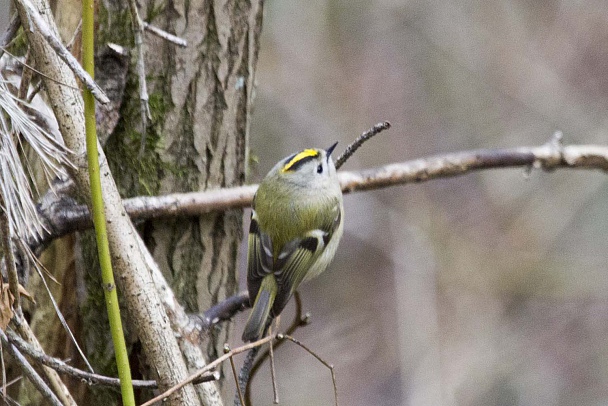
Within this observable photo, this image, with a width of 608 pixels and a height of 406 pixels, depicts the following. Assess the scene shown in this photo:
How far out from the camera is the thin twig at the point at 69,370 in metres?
1.60

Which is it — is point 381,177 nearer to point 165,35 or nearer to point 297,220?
point 297,220

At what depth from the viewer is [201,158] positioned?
2395 mm

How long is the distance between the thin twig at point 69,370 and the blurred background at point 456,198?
476 centimetres

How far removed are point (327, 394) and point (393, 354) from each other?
2.38 feet

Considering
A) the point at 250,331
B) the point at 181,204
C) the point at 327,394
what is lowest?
the point at 327,394

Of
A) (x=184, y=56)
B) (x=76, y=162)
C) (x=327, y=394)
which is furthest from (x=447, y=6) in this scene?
(x=76, y=162)

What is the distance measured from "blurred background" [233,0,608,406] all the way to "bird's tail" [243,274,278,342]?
3.71m

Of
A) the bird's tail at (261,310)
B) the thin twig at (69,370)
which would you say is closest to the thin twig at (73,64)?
the thin twig at (69,370)

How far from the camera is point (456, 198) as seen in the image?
23.7 ft

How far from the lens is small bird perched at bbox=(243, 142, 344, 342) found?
2.83m

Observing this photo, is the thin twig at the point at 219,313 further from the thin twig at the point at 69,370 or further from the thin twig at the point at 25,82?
the thin twig at the point at 25,82

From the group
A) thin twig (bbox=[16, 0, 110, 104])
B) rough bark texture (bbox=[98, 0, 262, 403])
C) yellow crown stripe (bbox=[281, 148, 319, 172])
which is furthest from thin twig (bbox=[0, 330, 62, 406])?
yellow crown stripe (bbox=[281, 148, 319, 172])

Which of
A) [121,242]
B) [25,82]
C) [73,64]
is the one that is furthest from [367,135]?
[25,82]

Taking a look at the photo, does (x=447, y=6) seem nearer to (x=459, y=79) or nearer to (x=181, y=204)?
(x=459, y=79)
